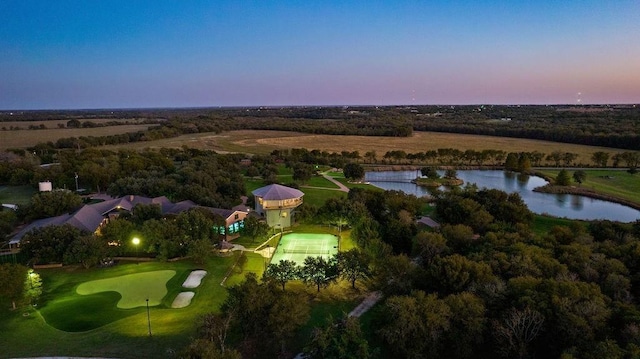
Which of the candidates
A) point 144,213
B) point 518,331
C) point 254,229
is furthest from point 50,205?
point 518,331

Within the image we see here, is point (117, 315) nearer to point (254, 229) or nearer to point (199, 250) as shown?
point (199, 250)

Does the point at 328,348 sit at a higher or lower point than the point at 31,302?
higher

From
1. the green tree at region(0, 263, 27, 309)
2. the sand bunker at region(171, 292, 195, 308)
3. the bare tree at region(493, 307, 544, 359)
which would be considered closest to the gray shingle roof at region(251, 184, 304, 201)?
the sand bunker at region(171, 292, 195, 308)

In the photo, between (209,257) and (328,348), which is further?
(209,257)

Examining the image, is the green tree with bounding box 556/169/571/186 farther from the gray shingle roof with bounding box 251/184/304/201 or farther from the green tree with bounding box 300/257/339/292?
the green tree with bounding box 300/257/339/292

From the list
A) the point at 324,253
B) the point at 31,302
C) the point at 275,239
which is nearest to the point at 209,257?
the point at 275,239

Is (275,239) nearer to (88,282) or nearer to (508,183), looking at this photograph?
(88,282)
